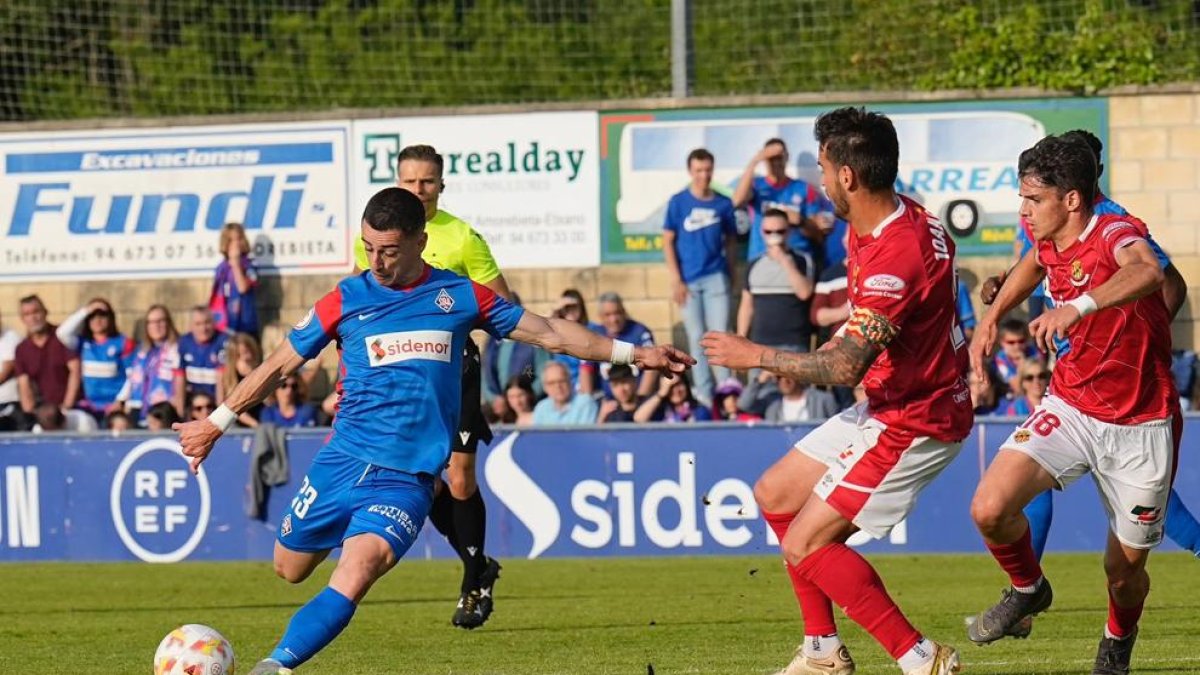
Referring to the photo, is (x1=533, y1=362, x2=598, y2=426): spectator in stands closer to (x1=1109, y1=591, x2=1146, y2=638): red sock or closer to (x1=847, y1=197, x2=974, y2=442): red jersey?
(x1=1109, y1=591, x2=1146, y2=638): red sock

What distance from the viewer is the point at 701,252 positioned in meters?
17.4

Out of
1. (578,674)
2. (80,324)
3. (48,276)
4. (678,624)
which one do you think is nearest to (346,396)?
(578,674)

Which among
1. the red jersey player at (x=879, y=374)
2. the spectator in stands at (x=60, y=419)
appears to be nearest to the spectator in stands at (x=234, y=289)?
the spectator in stands at (x=60, y=419)

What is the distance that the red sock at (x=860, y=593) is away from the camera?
7059mm

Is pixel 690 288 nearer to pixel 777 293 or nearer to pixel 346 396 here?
pixel 777 293

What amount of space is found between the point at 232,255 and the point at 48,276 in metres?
2.43

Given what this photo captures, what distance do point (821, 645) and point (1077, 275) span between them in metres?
→ 1.89

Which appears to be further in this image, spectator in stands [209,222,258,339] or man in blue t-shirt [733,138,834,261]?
spectator in stands [209,222,258,339]

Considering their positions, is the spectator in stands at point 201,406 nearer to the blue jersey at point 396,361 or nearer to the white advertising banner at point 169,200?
the white advertising banner at point 169,200

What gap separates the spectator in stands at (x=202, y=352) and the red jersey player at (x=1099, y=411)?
11050mm

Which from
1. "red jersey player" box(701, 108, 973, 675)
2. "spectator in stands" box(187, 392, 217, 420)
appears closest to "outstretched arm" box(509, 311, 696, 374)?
"red jersey player" box(701, 108, 973, 675)

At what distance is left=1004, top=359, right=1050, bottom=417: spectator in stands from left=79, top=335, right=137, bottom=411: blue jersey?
330 inches

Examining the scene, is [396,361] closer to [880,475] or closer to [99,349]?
[880,475]

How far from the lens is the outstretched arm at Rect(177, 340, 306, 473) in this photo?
7555 mm
